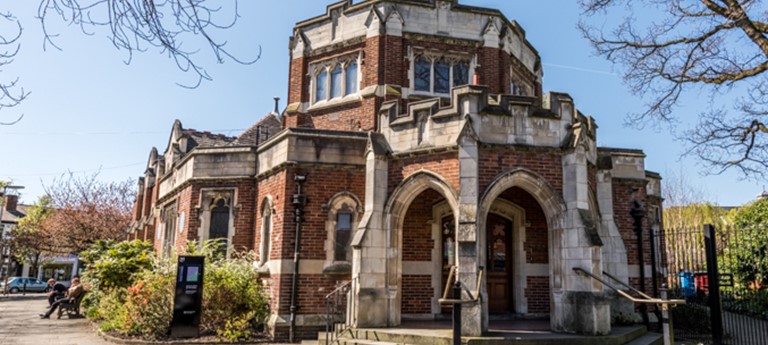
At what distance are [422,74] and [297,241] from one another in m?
6.87

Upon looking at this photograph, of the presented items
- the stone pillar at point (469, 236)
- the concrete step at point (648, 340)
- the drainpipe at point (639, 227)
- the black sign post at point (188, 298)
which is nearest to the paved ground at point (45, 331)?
the black sign post at point (188, 298)

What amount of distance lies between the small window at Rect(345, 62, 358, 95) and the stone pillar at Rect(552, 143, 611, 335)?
7786 millimetres

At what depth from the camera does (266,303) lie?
12.6 m

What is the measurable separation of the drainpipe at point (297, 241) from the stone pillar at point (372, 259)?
1.72 m

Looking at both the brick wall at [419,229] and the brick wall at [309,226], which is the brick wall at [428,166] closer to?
the brick wall at [419,229]

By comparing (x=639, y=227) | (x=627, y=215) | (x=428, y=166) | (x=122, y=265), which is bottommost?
(x=122, y=265)

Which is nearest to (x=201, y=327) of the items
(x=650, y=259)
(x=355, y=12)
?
(x=355, y=12)

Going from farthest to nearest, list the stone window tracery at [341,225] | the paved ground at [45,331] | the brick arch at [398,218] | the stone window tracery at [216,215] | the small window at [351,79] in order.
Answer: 1. the small window at [351,79]
2. the stone window tracery at [216,215]
3. the stone window tracery at [341,225]
4. the paved ground at [45,331]
5. the brick arch at [398,218]

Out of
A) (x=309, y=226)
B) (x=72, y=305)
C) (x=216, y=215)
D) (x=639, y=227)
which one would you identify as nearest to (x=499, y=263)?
(x=639, y=227)

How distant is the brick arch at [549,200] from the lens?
10141 mm

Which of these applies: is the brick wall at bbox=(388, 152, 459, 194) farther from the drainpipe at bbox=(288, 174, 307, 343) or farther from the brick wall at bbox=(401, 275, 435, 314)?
the drainpipe at bbox=(288, 174, 307, 343)

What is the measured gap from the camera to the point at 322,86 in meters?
17.1

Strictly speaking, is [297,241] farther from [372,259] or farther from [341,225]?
[372,259]

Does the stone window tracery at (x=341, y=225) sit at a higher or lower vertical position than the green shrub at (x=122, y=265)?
higher
